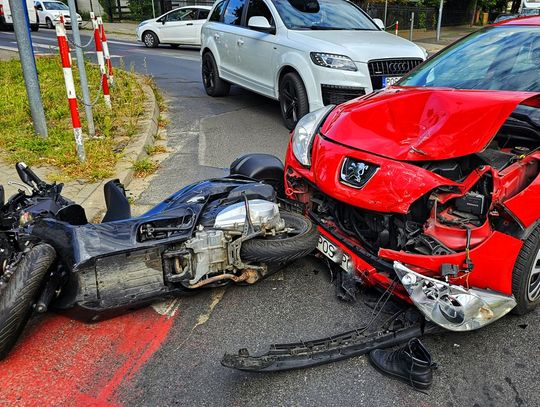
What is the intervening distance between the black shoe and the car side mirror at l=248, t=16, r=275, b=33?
5.73 meters

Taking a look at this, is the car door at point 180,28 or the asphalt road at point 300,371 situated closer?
the asphalt road at point 300,371

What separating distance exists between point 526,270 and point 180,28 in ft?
55.6

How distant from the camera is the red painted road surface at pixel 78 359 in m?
2.45

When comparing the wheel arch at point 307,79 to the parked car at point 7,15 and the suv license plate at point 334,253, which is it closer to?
the suv license plate at point 334,253

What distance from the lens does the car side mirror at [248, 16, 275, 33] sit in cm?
716

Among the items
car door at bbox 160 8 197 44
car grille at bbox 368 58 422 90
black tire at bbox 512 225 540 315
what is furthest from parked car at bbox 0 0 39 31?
black tire at bbox 512 225 540 315

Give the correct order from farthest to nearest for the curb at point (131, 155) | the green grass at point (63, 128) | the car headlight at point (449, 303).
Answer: the green grass at point (63, 128)
the curb at point (131, 155)
the car headlight at point (449, 303)

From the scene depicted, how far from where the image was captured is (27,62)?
19.8ft

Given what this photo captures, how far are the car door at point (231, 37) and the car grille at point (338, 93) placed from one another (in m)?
2.25

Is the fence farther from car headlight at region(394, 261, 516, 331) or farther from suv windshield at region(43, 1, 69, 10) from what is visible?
car headlight at region(394, 261, 516, 331)

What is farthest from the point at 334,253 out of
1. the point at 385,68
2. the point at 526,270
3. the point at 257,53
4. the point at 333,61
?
the point at 257,53

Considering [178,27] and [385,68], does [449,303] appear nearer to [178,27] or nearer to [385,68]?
[385,68]

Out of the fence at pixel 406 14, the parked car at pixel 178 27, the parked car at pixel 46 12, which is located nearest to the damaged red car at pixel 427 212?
the parked car at pixel 178 27

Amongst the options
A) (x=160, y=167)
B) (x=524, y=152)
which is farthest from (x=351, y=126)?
(x=160, y=167)
